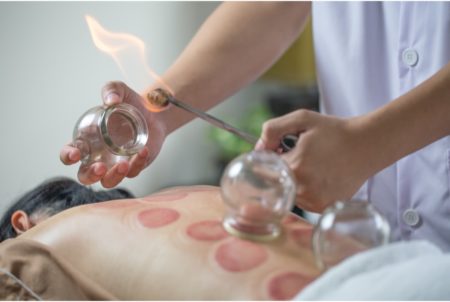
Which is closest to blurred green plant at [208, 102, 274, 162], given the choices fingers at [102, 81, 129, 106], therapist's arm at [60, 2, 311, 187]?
therapist's arm at [60, 2, 311, 187]

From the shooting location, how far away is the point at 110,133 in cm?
120

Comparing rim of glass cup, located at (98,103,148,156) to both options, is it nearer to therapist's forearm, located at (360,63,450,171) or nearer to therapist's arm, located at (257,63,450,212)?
therapist's arm, located at (257,63,450,212)

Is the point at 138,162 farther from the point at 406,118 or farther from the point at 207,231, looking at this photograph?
the point at 406,118

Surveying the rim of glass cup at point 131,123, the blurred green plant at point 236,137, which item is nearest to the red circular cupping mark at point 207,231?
the rim of glass cup at point 131,123

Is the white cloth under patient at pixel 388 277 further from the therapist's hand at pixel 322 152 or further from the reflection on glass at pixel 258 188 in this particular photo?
the therapist's hand at pixel 322 152

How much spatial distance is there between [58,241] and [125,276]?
0.16m

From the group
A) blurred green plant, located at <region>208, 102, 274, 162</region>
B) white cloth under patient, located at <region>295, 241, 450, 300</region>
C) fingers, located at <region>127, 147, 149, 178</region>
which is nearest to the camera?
white cloth under patient, located at <region>295, 241, 450, 300</region>

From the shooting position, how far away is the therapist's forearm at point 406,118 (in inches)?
43.3

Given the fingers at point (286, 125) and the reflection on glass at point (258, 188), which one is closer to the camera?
the reflection on glass at point (258, 188)

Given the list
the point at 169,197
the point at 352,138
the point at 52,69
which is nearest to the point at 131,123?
the point at 169,197

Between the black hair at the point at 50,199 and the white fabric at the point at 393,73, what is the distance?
2.01 ft

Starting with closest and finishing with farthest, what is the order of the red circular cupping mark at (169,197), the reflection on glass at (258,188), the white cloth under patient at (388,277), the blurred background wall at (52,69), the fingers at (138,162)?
the white cloth under patient at (388,277), the reflection on glass at (258,188), the red circular cupping mark at (169,197), the fingers at (138,162), the blurred background wall at (52,69)

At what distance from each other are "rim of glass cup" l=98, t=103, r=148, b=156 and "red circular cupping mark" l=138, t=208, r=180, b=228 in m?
0.18

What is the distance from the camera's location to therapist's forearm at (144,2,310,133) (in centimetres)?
148
